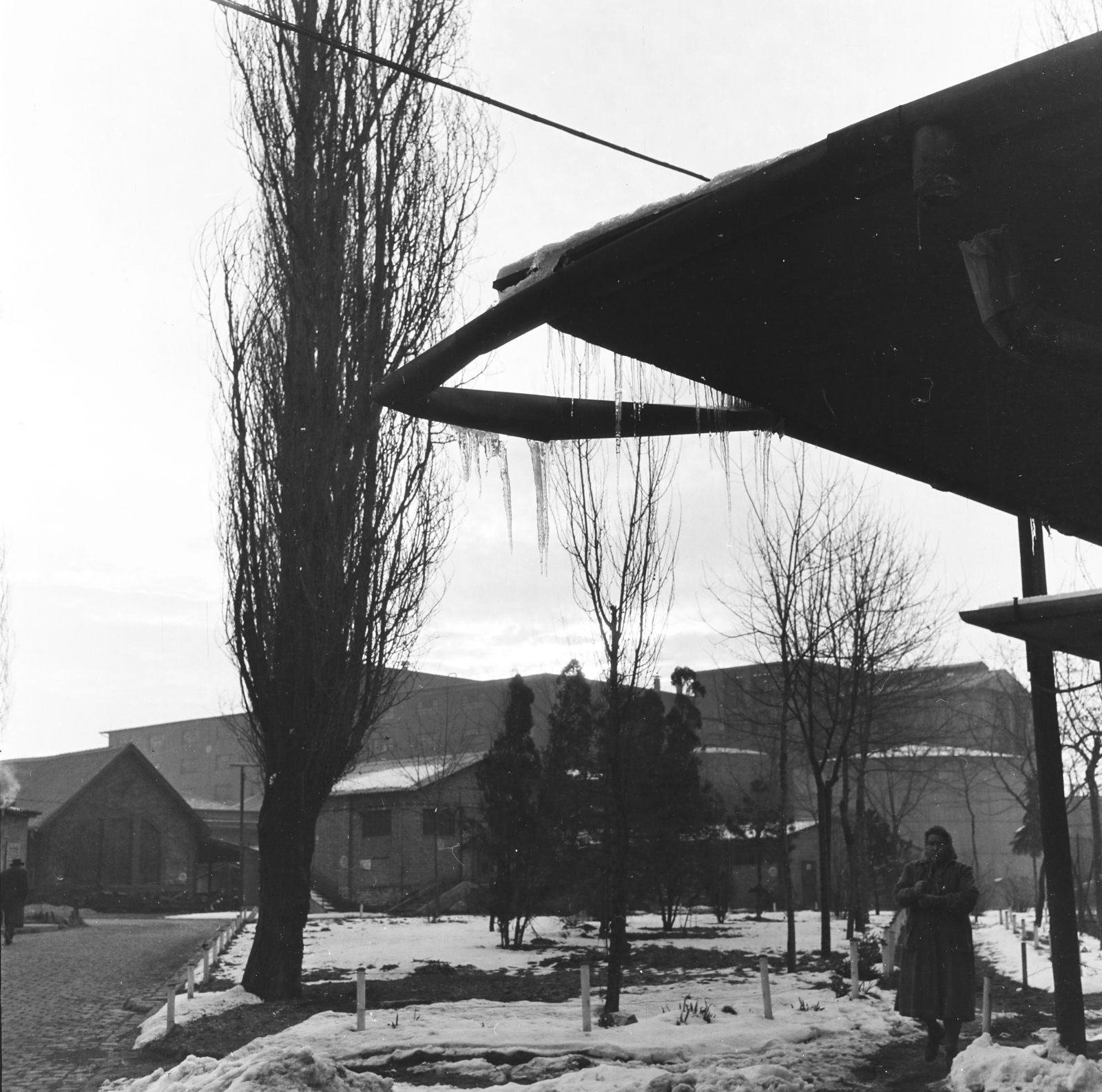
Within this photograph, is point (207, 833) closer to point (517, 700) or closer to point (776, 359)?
point (517, 700)

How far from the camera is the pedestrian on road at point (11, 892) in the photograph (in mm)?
26250

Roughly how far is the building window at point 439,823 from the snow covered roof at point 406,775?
1.09 metres

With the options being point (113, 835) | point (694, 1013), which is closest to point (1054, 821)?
point (694, 1013)

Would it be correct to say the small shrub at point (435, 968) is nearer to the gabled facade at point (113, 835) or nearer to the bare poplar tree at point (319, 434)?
the bare poplar tree at point (319, 434)

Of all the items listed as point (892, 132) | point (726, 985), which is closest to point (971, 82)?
point (892, 132)

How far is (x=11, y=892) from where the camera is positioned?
86.5 feet

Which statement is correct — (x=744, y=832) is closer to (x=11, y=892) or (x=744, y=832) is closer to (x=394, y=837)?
(x=11, y=892)

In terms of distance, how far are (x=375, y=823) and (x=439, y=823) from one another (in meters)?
3.20

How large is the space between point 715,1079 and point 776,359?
4.63 metres

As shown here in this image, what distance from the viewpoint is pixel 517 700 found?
2622cm

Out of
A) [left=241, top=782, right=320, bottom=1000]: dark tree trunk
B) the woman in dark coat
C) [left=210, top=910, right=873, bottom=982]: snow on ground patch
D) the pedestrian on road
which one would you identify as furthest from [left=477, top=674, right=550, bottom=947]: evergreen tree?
the woman in dark coat

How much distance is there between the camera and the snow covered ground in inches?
292

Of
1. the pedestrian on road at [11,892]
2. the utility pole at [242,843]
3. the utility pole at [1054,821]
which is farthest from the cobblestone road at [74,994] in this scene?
the utility pole at [1054,821]

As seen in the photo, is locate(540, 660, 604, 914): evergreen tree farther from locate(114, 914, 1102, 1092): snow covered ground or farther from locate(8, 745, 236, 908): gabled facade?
locate(8, 745, 236, 908): gabled facade
